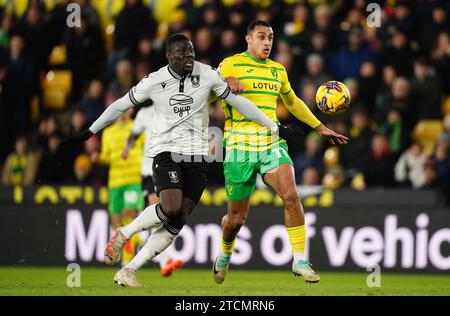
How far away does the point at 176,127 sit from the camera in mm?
9883

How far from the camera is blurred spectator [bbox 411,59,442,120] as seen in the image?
1557 cm

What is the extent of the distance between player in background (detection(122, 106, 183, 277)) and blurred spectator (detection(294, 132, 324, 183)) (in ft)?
9.64

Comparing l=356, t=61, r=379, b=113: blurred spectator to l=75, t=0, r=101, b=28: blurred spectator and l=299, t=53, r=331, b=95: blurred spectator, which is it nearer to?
l=299, t=53, r=331, b=95: blurred spectator

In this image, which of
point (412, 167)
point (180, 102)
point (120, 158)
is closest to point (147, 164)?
point (120, 158)

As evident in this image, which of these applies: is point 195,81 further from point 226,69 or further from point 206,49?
point 206,49

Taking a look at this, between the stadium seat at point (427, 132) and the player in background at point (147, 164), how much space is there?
4692 millimetres

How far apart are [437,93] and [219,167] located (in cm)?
349

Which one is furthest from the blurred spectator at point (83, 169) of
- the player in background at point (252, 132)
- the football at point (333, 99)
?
the football at point (333, 99)

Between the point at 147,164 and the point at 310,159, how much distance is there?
313 cm

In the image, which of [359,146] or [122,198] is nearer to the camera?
[122,198]

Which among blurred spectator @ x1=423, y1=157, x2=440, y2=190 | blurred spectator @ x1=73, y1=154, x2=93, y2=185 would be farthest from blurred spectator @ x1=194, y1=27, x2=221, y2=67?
blurred spectator @ x1=423, y1=157, x2=440, y2=190

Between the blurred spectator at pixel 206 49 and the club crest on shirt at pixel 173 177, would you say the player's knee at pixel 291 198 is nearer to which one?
the club crest on shirt at pixel 173 177

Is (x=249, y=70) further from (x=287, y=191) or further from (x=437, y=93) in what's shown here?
(x=437, y=93)

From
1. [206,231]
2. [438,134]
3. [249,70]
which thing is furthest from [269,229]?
[249,70]
